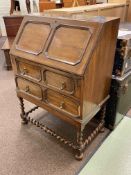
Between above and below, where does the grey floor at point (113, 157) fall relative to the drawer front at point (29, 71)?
below

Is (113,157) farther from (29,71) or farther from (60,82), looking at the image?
(29,71)

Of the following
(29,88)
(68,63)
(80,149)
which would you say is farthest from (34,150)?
(68,63)

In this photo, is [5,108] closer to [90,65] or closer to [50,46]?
[50,46]

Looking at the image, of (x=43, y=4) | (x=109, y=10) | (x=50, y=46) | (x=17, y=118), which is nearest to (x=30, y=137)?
(x=17, y=118)

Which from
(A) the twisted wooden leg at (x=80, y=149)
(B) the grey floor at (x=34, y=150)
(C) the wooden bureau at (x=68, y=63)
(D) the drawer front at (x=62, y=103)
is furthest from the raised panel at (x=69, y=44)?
(B) the grey floor at (x=34, y=150)

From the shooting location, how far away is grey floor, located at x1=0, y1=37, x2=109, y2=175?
148 centimetres

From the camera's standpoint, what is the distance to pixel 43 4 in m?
4.90

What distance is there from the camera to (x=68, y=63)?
3.77 feet

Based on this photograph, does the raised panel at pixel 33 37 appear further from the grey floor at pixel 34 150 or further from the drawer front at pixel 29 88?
the grey floor at pixel 34 150

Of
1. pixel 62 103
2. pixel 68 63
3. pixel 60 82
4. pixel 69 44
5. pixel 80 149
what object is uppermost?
pixel 69 44

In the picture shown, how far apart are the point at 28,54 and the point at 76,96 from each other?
517 millimetres

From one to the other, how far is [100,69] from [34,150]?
0.99 m

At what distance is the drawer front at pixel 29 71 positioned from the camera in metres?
1.39

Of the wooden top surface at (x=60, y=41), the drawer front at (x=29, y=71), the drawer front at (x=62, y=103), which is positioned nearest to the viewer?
the wooden top surface at (x=60, y=41)
